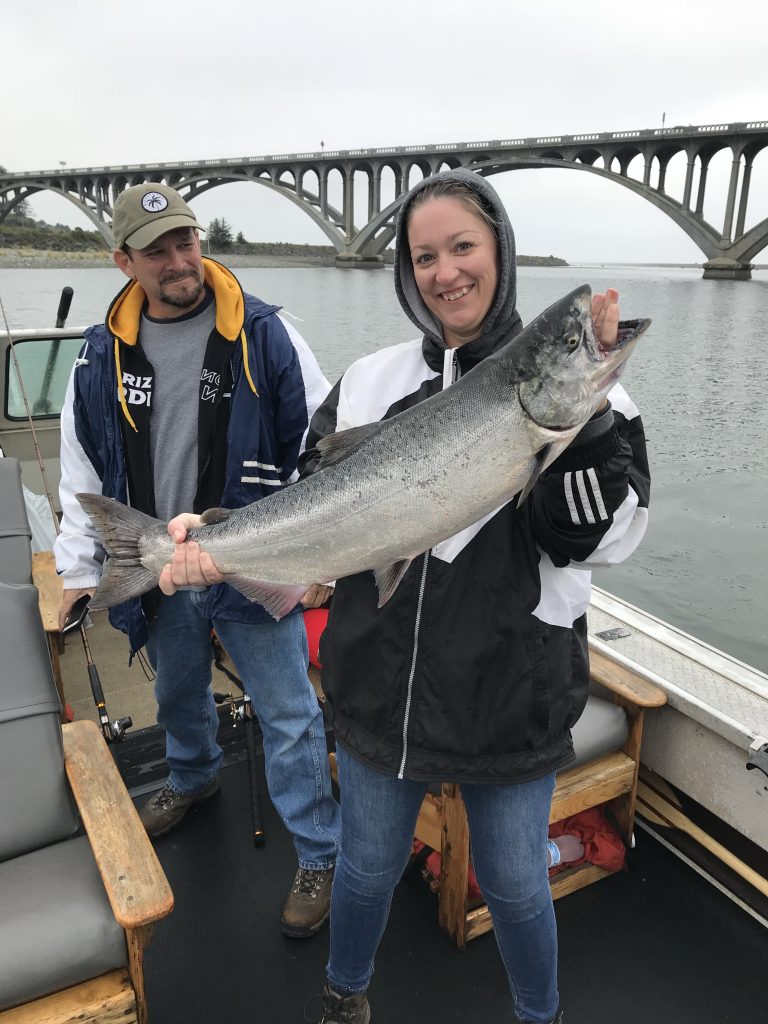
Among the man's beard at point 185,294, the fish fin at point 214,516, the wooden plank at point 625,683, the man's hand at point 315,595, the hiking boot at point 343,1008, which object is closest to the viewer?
the hiking boot at point 343,1008

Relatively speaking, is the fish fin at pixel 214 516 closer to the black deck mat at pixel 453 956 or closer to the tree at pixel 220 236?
the black deck mat at pixel 453 956

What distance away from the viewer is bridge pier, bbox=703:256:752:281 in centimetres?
5297

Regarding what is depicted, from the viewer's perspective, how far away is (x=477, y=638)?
190 centimetres

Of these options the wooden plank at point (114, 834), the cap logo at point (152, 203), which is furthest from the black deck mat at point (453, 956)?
the cap logo at point (152, 203)

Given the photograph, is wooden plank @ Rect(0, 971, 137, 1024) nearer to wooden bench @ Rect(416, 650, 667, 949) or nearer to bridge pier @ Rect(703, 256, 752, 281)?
wooden bench @ Rect(416, 650, 667, 949)

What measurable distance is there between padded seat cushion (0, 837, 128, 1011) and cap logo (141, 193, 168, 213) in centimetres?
231

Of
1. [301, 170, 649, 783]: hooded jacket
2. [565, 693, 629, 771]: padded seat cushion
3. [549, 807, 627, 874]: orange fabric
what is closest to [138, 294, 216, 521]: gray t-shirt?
[301, 170, 649, 783]: hooded jacket

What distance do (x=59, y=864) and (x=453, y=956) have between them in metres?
1.51

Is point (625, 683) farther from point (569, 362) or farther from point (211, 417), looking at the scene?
point (211, 417)

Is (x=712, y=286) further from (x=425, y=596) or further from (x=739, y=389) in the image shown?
(x=425, y=596)

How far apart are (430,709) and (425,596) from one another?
0.30 metres

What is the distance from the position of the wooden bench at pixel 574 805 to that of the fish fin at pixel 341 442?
1.29 metres

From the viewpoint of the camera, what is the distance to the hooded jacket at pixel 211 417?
9.38 ft

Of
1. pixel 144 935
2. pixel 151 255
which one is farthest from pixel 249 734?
pixel 151 255
